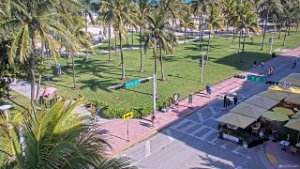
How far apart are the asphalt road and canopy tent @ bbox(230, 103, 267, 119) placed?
7.84 ft

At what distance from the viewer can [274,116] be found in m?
25.4

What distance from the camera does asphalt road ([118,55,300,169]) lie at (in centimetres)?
2175

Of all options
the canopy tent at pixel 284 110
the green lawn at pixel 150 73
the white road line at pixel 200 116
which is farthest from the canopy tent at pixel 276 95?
the green lawn at pixel 150 73

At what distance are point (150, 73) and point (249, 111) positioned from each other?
63.2 ft

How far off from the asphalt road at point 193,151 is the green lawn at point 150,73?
21.3ft

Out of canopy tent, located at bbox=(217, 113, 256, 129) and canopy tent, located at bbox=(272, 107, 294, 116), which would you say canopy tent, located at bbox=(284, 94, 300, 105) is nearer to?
canopy tent, located at bbox=(272, 107, 294, 116)

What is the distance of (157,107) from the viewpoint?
101ft

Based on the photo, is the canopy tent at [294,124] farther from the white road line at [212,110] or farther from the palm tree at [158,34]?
the palm tree at [158,34]

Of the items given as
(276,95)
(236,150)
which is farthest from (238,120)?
(276,95)

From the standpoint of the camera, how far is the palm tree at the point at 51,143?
6551mm

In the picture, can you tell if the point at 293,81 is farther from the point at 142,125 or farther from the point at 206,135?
the point at 142,125

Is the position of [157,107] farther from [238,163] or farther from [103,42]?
[103,42]

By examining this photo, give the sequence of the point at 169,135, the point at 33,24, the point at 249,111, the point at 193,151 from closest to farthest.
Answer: the point at 33,24, the point at 193,151, the point at 249,111, the point at 169,135

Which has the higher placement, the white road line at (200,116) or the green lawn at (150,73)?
the green lawn at (150,73)
